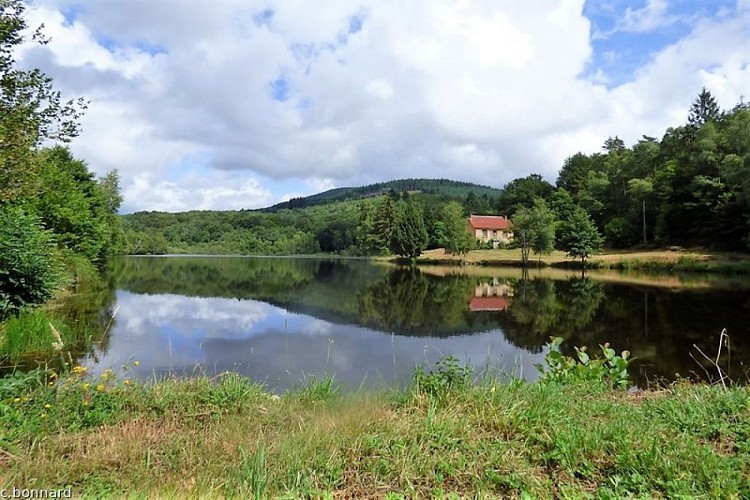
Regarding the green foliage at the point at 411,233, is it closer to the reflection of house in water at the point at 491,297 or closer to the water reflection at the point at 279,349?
the reflection of house in water at the point at 491,297

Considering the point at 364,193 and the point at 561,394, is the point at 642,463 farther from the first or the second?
the point at 364,193

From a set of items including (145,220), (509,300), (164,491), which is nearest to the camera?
(164,491)

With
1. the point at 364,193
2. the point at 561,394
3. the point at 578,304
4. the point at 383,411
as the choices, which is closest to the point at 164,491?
the point at 383,411

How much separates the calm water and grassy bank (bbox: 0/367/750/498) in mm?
1819

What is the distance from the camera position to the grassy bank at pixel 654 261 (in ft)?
128

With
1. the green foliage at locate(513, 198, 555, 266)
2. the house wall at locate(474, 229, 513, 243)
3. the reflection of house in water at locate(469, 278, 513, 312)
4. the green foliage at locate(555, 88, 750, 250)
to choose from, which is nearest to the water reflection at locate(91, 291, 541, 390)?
the reflection of house in water at locate(469, 278, 513, 312)

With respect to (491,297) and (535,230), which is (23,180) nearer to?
(491,297)

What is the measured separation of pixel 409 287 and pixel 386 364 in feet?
68.4

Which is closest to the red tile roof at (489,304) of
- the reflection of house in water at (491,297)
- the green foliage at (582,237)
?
the reflection of house in water at (491,297)

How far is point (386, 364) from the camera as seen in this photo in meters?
10.8

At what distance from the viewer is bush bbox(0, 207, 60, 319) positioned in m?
11.1

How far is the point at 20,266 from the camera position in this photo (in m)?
11.3

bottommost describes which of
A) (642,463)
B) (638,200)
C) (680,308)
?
(680,308)

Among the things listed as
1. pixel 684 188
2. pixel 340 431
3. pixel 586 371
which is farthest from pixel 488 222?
pixel 340 431
